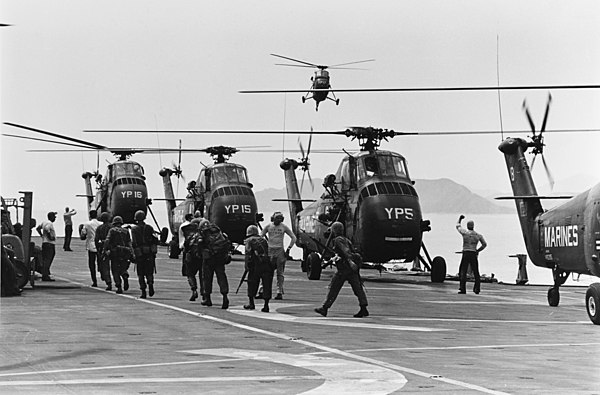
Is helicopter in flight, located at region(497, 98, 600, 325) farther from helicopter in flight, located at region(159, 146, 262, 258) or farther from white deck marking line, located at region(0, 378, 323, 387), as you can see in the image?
helicopter in flight, located at region(159, 146, 262, 258)

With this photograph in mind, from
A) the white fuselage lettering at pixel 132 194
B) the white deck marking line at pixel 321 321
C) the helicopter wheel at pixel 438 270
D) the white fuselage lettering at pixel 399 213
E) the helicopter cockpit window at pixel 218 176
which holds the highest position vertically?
the helicopter cockpit window at pixel 218 176

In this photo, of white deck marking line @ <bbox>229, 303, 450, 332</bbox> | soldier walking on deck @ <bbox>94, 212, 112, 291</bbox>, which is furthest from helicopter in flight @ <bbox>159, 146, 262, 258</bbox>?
white deck marking line @ <bbox>229, 303, 450, 332</bbox>

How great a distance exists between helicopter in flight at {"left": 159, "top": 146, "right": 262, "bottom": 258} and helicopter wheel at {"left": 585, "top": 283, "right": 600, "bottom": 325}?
18574mm

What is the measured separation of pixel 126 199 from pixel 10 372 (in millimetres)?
38596

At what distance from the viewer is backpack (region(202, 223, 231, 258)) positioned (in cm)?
2005

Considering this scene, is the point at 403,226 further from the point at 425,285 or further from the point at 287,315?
the point at 287,315

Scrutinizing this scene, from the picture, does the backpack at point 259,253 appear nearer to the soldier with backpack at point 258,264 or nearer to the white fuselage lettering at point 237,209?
the soldier with backpack at point 258,264

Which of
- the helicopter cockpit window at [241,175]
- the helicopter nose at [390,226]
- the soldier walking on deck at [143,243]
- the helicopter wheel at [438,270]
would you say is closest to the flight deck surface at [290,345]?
the soldier walking on deck at [143,243]

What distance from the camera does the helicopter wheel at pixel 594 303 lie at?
60.5ft

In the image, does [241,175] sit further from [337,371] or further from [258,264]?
[337,371]

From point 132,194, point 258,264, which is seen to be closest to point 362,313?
point 258,264

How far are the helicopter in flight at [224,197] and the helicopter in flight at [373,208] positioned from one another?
509cm

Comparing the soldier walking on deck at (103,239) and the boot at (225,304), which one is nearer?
the boot at (225,304)

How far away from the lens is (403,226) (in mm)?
29219
